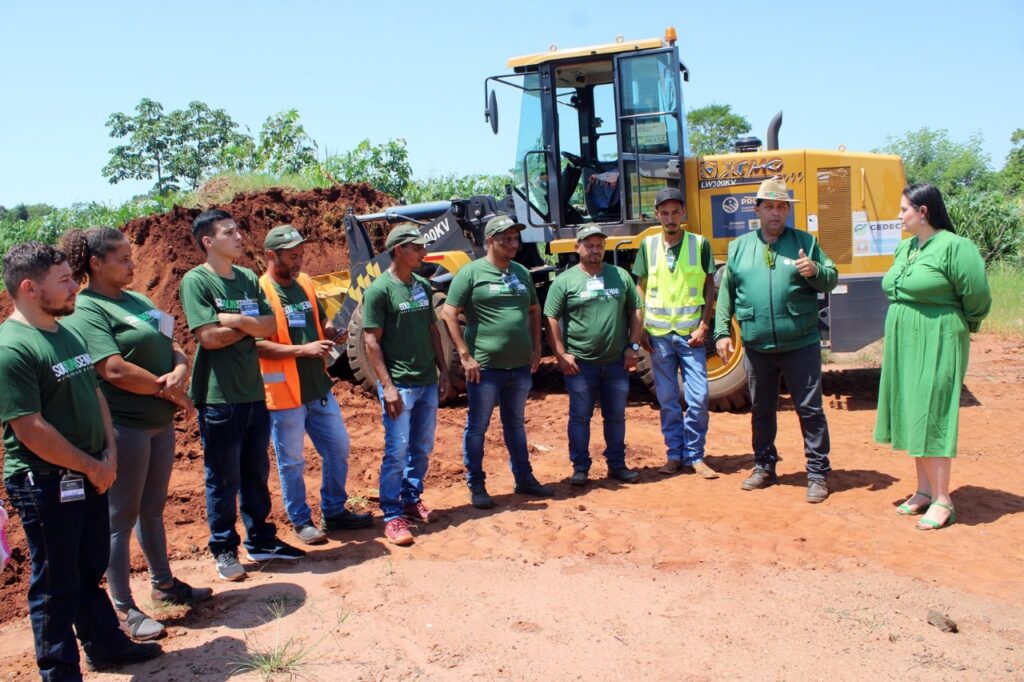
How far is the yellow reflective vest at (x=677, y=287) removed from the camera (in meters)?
6.22

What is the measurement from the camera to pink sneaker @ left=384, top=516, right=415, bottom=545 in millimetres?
5062

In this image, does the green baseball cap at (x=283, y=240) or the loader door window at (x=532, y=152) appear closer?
the green baseball cap at (x=283, y=240)

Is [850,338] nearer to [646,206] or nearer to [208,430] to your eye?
[646,206]

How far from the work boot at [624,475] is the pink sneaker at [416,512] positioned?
156cm

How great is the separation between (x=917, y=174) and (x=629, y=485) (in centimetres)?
2544

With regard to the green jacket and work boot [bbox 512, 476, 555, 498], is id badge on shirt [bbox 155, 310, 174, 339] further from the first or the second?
the green jacket

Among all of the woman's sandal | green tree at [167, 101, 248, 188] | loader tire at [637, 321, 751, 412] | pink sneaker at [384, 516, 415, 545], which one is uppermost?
green tree at [167, 101, 248, 188]

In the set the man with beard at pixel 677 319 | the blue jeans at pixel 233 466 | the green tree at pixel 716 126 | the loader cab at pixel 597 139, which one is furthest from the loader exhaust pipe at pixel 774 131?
the green tree at pixel 716 126

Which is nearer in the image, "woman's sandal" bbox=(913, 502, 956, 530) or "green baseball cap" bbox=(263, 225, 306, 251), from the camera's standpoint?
"green baseball cap" bbox=(263, 225, 306, 251)

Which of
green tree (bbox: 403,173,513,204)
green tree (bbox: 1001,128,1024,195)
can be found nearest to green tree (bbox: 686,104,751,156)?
green tree (bbox: 1001,128,1024,195)

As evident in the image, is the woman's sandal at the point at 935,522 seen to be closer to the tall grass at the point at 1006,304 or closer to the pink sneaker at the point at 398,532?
the pink sneaker at the point at 398,532

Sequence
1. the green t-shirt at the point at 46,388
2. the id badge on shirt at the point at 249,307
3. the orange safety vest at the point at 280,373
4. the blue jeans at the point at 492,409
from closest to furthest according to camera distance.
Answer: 1. the green t-shirt at the point at 46,388
2. the id badge on shirt at the point at 249,307
3. the orange safety vest at the point at 280,373
4. the blue jeans at the point at 492,409

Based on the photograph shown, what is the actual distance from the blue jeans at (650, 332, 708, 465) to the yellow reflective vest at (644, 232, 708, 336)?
99 millimetres

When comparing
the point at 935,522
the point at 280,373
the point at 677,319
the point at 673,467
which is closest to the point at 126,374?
the point at 280,373
